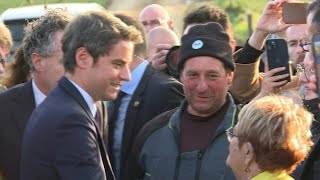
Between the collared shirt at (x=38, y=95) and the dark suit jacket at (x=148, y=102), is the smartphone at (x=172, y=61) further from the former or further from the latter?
the collared shirt at (x=38, y=95)

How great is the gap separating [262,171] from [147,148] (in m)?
0.92

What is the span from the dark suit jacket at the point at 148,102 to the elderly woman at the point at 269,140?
1.34 metres

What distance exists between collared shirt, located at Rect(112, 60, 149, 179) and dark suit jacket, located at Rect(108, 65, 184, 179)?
0.16 ft

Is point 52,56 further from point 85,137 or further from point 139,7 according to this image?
point 139,7

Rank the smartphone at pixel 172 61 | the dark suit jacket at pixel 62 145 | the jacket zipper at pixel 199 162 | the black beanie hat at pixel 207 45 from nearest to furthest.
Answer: the dark suit jacket at pixel 62 145
the jacket zipper at pixel 199 162
the black beanie hat at pixel 207 45
the smartphone at pixel 172 61

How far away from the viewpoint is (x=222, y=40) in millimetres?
4211

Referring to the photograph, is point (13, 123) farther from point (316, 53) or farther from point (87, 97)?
point (316, 53)

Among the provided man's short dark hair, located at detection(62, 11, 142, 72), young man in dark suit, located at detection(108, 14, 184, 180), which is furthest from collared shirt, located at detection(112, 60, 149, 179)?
man's short dark hair, located at detection(62, 11, 142, 72)

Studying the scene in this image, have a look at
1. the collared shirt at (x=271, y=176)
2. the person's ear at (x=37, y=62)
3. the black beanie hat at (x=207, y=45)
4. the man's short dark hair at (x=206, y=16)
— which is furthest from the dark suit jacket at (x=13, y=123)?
the man's short dark hair at (x=206, y=16)

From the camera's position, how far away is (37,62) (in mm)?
4574

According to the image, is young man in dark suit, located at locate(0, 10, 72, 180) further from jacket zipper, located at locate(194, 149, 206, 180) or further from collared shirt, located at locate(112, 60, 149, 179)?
jacket zipper, located at locate(194, 149, 206, 180)

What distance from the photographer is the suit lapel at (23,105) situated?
14.7ft

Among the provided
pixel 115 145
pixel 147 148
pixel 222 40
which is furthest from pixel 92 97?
pixel 115 145

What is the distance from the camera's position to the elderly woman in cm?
337
